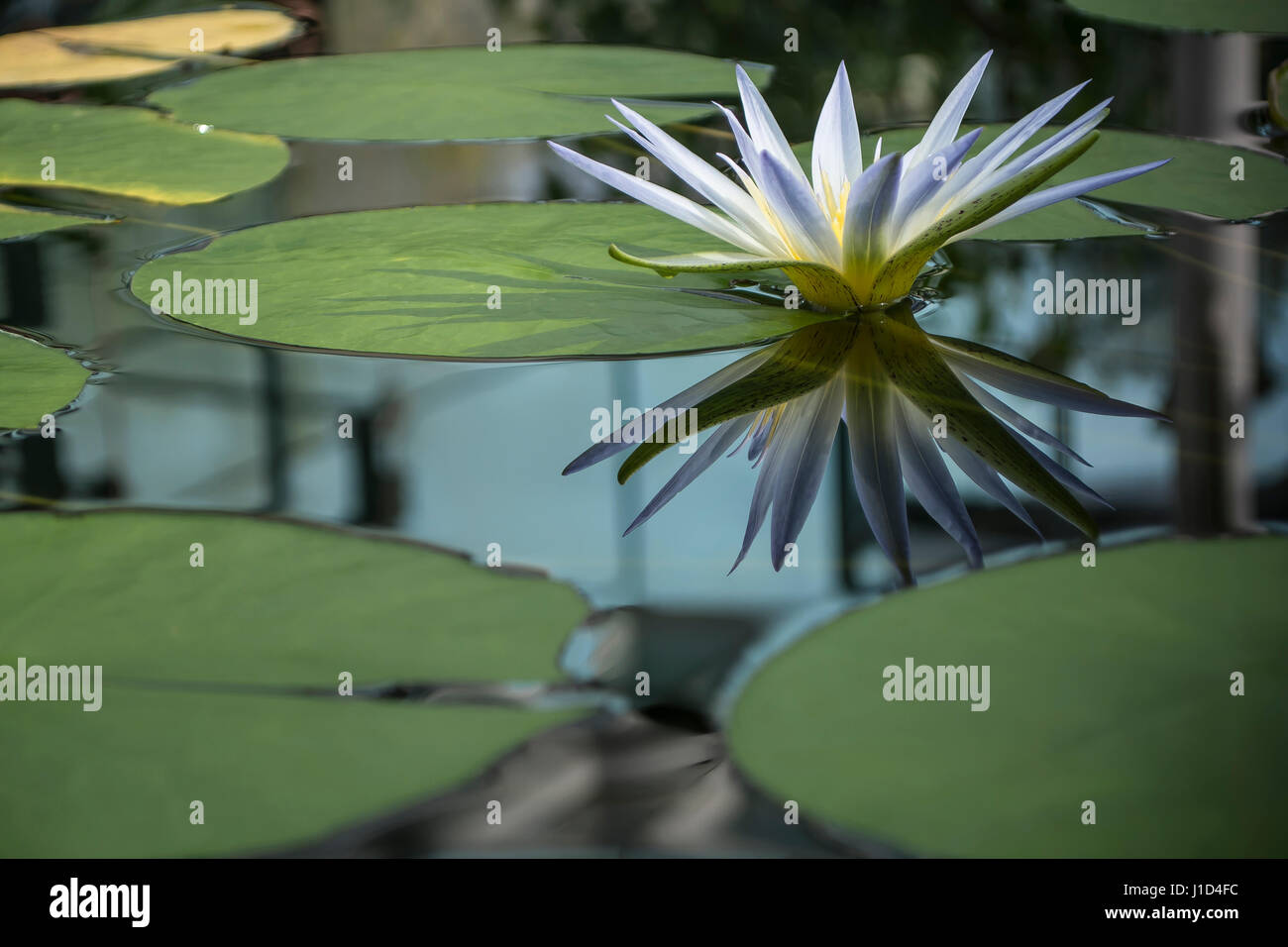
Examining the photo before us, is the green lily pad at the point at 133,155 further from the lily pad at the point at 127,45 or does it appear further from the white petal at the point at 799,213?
the white petal at the point at 799,213

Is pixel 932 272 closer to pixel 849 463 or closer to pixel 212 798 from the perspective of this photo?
pixel 849 463

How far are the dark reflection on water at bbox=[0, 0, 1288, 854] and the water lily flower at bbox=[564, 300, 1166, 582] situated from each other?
0.04 ft

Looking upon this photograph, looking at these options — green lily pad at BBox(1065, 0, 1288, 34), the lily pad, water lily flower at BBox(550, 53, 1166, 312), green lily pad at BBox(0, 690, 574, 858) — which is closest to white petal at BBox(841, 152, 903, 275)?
water lily flower at BBox(550, 53, 1166, 312)

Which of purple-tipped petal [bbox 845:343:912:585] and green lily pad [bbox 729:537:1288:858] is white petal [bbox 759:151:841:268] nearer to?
purple-tipped petal [bbox 845:343:912:585]

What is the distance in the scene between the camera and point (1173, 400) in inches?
37.9

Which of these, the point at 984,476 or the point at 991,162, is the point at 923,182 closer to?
the point at 991,162

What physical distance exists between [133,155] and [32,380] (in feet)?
2.49

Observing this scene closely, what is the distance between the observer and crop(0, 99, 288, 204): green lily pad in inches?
60.8

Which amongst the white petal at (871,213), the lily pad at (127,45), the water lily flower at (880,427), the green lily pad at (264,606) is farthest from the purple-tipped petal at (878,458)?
the lily pad at (127,45)

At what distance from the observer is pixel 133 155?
5.46 feet

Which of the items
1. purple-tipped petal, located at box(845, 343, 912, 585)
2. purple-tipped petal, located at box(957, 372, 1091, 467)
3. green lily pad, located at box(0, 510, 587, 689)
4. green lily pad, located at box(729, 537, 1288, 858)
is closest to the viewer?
green lily pad, located at box(729, 537, 1288, 858)

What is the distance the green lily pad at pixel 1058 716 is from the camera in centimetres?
54

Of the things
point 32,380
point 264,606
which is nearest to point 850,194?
point 264,606
